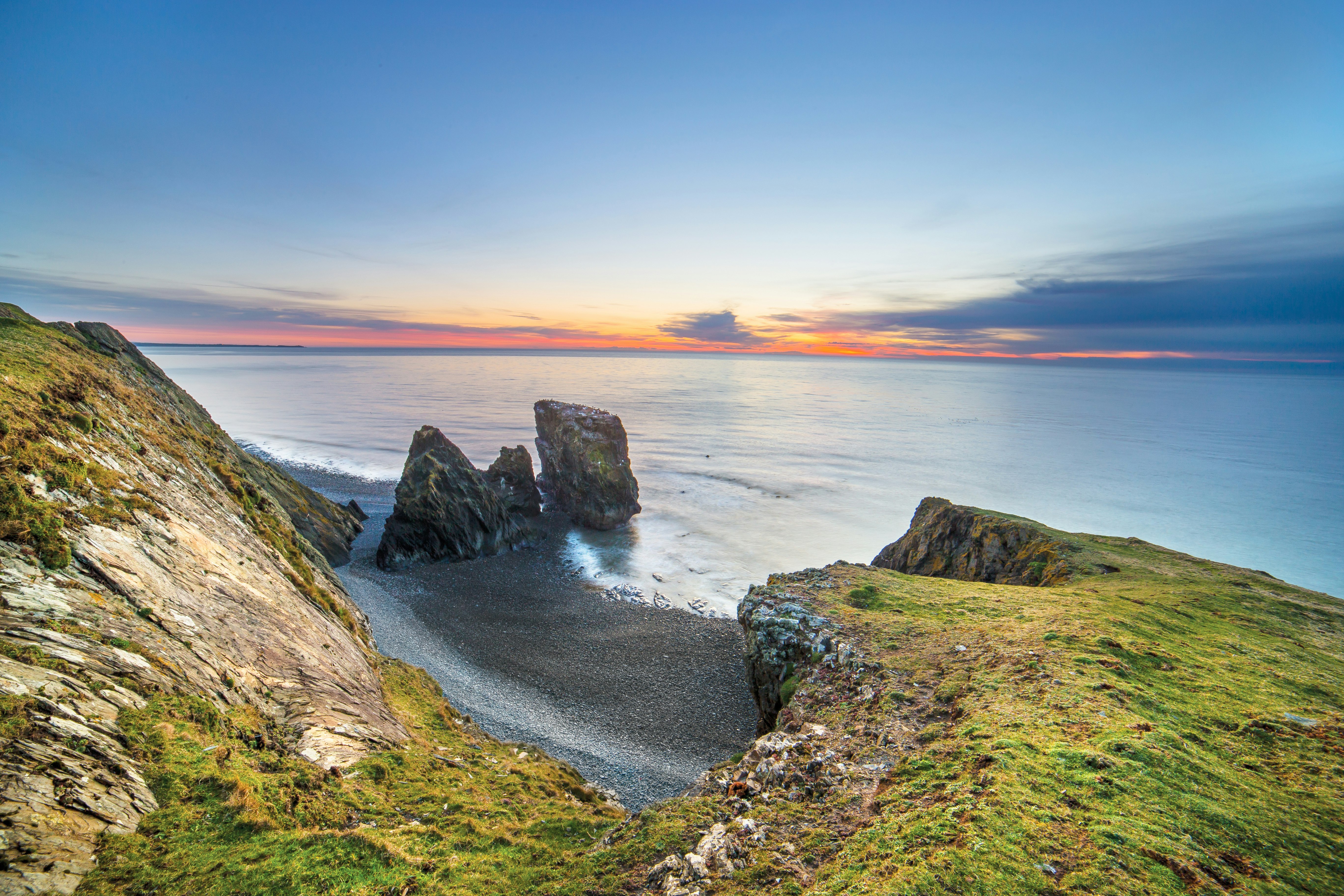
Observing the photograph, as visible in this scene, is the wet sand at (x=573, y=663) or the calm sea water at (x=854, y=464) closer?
the wet sand at (x=573, y=663)

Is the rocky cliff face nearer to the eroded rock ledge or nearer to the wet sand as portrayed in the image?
the wet sand

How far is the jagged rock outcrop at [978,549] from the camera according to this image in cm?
1795

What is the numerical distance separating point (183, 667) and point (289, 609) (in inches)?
170

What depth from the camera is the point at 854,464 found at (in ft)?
203

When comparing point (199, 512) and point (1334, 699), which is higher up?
point (199, 512)

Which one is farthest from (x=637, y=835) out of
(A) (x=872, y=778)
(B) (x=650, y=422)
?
(B) (x=650, y=422)

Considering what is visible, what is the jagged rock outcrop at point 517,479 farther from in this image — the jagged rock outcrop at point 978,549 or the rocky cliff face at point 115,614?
the jagged rock outcrop at point 978,549

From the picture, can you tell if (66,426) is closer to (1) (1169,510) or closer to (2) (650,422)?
(1) (1169,510)

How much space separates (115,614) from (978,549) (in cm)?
2336

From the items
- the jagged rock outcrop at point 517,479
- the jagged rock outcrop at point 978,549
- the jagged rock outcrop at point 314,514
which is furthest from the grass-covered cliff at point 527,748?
the jagged rock outcrop at point 517,479

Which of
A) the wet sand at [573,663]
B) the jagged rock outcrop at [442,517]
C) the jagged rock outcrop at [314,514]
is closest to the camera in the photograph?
the wet sand at [573,663]

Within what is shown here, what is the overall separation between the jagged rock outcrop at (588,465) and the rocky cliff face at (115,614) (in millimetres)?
24509

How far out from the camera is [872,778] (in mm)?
7797

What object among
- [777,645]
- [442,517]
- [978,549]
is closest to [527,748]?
[777,645]
